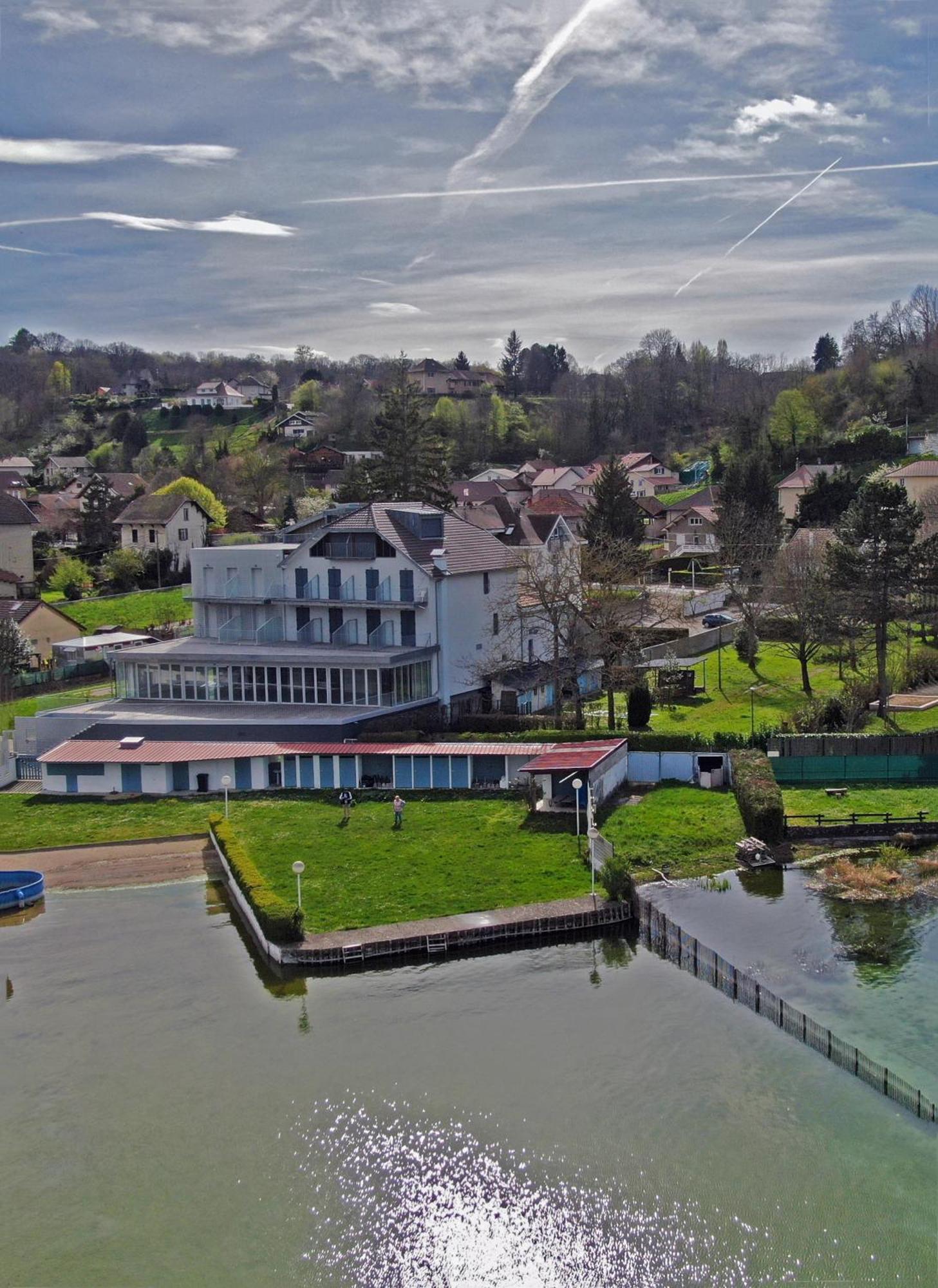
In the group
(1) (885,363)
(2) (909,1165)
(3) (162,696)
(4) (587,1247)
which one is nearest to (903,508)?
(3) (162,696)

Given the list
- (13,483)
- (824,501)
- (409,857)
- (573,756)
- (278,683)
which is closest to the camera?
(409,857)

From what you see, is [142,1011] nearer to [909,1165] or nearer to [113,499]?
[909,1165]

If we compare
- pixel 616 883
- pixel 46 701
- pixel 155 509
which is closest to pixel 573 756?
pixel 616 883

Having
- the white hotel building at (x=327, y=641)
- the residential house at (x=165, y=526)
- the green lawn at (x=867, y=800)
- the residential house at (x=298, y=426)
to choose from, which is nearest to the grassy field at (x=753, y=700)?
the green lawn at (x=867, y=800)

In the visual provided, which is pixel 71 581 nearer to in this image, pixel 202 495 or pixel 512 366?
pixel 202 495

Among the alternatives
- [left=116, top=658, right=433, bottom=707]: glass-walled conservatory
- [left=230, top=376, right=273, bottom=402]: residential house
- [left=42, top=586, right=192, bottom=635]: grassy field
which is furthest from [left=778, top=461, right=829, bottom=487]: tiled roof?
[left=230, top=376, right=273, bottom=402]: residential house

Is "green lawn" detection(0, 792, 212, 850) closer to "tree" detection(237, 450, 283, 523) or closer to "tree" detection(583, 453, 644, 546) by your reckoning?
"tree" detection(583, 453, 644, 546)
